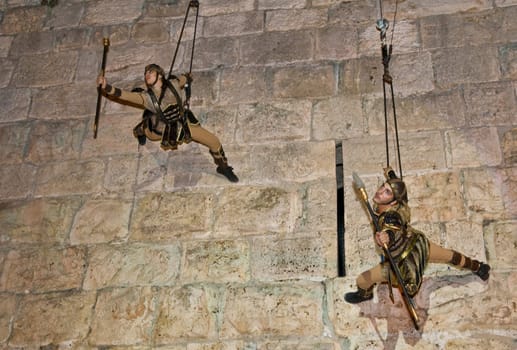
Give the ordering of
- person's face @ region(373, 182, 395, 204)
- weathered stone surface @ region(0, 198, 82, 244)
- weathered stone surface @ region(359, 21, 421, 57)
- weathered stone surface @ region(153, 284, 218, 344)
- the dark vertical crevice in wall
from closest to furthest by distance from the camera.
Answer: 1. person's face @ region(373, 182, 395, 204)
2. weathered stone surface @ region(153, 284, 218, 344)
3. the dark vertical crevice in wall
4. weathered stone surface @ region(0, 198, 82, 244)
5. weathered stone surface @ region(359, 21, 421, 57)

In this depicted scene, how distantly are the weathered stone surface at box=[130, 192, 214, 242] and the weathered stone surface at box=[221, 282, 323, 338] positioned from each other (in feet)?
1.80

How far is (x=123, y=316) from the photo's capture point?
4.06 metres

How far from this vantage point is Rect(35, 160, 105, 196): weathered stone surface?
4648mm

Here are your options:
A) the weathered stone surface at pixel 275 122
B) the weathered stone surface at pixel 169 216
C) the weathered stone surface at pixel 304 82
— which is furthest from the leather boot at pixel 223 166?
the weathered stone surface at pixel 304 82

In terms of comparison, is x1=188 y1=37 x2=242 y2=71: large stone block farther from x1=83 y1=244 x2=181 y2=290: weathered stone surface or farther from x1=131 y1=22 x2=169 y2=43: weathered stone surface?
x1=83 y1=244 x2=181 y2=290: weathered stone surface

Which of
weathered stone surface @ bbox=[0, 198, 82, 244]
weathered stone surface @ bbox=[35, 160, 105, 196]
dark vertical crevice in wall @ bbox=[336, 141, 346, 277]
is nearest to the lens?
dark vertical crevice in wall @ bbox=[336, 141, 346, 277]

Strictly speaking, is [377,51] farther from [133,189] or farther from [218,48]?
[133,189]

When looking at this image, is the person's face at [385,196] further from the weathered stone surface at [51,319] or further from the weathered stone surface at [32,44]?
the weathered stone surface at [32,44]

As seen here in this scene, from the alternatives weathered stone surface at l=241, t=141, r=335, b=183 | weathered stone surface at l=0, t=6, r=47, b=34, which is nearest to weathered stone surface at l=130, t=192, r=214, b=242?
weathered stone surface at l=241, t=141, r=335, b=183

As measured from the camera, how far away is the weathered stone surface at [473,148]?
13.8 feet

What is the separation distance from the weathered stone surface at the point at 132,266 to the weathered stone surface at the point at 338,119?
123 cm

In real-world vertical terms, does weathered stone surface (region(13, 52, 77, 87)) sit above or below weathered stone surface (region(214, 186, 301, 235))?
above

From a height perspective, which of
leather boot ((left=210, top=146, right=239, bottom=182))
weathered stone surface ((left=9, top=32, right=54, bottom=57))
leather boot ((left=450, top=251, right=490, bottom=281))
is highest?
weathered stone surface ((left=9, top=32, right=54, bottom=57))

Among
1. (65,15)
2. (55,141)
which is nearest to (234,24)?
(65,15)
